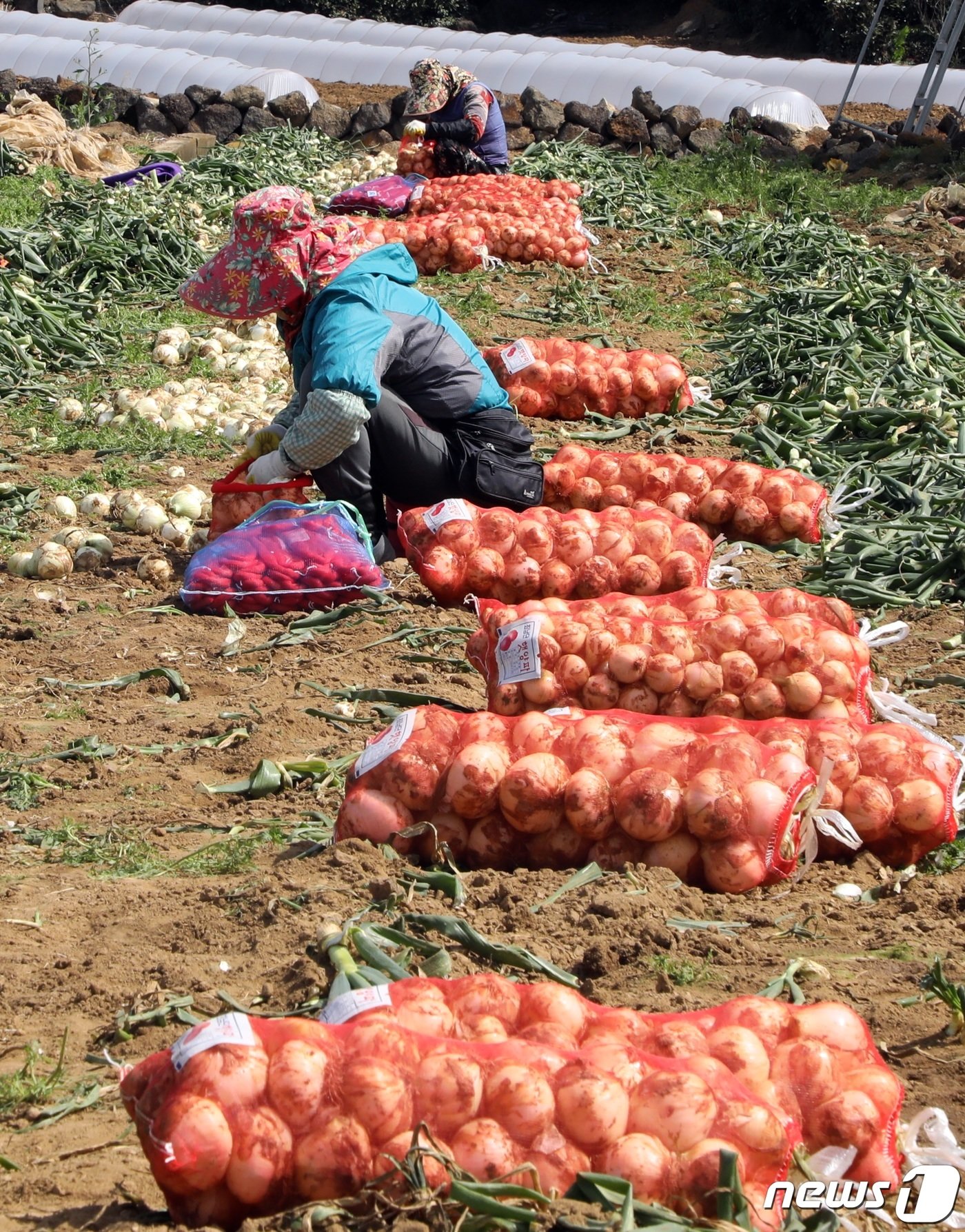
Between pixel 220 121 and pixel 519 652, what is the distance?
1281 centimetres

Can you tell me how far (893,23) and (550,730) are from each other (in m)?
23.2

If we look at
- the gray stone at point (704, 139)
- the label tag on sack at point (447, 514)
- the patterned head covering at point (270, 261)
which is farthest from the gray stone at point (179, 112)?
the label tag on sack at point (447, 514)

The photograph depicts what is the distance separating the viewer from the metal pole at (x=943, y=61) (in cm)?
1362

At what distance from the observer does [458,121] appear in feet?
34.7

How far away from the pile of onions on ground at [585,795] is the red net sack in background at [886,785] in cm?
12

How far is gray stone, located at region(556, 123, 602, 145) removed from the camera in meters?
14.0

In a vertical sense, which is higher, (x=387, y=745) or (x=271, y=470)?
(x=387, y=745)

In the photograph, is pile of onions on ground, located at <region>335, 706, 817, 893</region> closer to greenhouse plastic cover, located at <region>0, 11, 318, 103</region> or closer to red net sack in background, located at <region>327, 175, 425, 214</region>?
red net sack in background, located at <region>327, 175, 425, 214</region>

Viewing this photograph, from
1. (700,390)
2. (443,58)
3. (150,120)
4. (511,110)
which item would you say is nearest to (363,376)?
(700,390)

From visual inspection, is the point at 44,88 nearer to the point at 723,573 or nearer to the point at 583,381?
the point at 583,381

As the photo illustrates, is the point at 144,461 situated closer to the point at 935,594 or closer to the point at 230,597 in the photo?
the point at 230,597

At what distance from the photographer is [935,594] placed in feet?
14.8

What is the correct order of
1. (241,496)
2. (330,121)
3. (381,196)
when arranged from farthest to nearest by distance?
1. (330,121)
2. (381,196)
3. (241,496)

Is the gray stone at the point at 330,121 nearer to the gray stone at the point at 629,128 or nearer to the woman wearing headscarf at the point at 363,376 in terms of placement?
the gray stone at the point at 629,128
